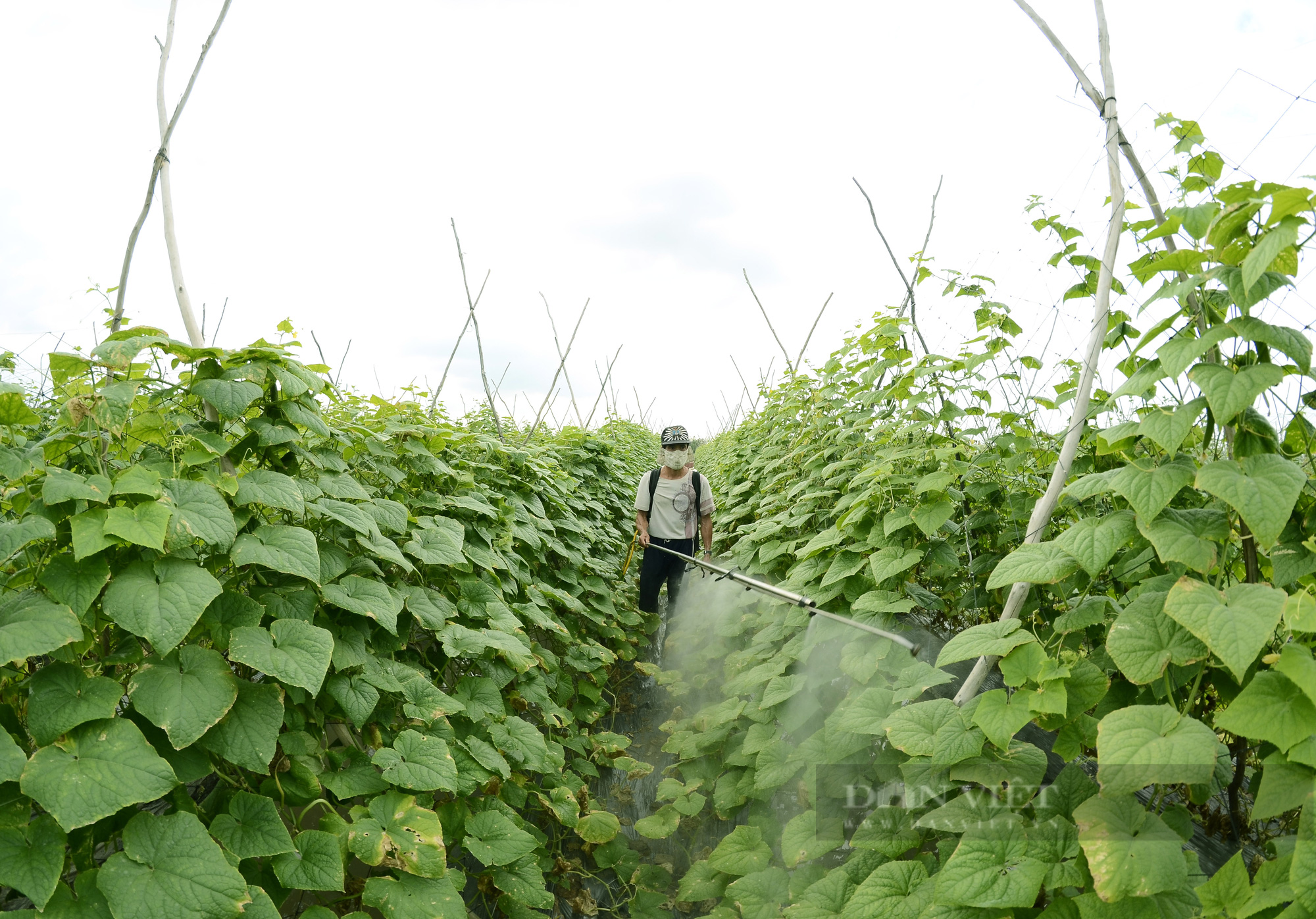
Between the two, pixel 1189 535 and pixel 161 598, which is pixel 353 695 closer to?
pixel 161 598

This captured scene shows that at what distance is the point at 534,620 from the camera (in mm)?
3119

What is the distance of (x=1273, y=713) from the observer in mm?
1113

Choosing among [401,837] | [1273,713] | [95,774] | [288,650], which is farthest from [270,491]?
[1273,713]

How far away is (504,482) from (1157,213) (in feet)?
10.5

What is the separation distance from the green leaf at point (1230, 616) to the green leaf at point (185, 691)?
1857 millimetres

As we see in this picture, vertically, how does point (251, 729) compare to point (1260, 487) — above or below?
below

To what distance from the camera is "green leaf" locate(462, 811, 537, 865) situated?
6.66ft

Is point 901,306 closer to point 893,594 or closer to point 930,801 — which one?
point 893,594

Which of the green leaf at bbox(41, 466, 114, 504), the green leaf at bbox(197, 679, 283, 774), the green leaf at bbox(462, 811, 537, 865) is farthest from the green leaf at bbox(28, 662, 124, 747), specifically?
the green leaf at bbox(462, 811, 537, 865)

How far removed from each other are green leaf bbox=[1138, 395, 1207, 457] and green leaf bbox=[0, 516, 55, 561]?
2.12 metres

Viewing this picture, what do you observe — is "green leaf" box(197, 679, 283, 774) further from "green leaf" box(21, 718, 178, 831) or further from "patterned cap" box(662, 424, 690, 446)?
"patterned cap" box(662, 424, 690, 446)

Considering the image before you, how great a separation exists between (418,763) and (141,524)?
94 centimetres

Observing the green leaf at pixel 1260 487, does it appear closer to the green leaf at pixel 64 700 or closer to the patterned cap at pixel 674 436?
the green leaf at pixel 64 700

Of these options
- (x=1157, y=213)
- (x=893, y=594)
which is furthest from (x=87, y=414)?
(x=1157, y=213)
